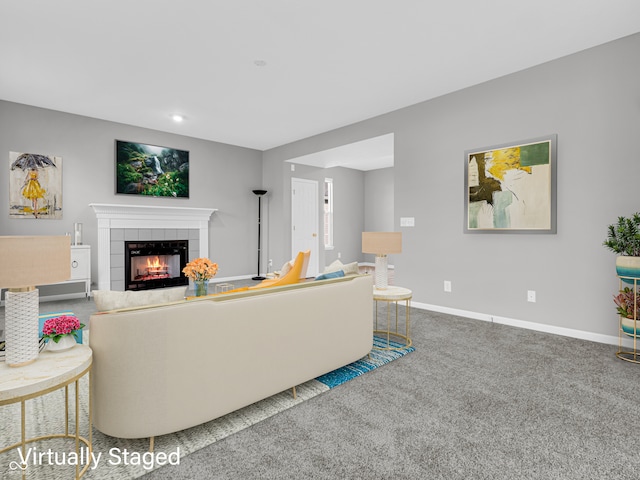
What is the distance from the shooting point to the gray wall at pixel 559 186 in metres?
3.10

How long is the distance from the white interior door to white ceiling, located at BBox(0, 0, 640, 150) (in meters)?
2.60

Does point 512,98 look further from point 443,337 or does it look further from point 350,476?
point 350,476

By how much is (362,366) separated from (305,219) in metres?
5.03

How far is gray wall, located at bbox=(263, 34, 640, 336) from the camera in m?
3.10

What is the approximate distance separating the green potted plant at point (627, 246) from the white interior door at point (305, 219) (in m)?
5.19

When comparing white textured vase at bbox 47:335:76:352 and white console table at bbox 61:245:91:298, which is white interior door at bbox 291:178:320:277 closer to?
white console table at bbox 61:245:91:298

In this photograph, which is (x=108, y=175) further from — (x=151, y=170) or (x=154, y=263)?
(x=154, y=263)

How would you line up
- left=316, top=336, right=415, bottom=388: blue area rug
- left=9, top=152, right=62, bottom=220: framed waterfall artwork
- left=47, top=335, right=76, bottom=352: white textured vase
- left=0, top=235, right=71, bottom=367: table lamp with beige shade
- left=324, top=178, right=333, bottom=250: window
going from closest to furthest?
left=0, top=235, right=71, bottom=367: table lamp with beige shade
left=47, top=335, right=76, bottom=352: white textured vase
left=316, top=336, right=415, bottom=388: blue area rug
left=9, top=152, right=62, bottom=220: framed waterfall artwork
left=324, top=178, right=333, bottom=250: window

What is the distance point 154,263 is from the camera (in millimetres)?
5883

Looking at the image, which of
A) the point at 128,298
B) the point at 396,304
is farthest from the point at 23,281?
the point at 396,304

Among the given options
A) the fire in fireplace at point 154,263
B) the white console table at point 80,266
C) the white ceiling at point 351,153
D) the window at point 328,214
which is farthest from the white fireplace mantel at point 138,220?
the window at point 328,214

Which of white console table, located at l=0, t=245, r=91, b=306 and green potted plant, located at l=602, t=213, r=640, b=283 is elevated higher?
green potted plant, located at l=602, t=213, r=640, b=283

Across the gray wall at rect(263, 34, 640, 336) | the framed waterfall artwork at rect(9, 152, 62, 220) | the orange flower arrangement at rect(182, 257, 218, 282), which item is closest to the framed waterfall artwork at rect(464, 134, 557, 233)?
the gray wall at rect(263, 34, 640, 336)

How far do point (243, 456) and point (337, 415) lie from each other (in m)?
0.58
